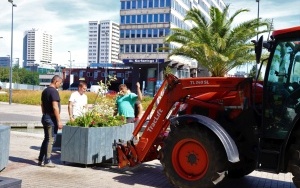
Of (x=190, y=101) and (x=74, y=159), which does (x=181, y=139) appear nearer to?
(x=190, y=101)

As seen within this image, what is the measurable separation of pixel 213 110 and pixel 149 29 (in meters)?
63.9

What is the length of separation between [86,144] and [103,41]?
527 feet

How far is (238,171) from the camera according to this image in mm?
7031

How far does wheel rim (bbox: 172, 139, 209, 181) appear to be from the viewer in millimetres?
6156

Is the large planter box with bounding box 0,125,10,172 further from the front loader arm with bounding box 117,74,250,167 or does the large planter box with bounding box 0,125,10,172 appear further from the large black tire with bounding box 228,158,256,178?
the large black tire with bounding box 228,158,256,178

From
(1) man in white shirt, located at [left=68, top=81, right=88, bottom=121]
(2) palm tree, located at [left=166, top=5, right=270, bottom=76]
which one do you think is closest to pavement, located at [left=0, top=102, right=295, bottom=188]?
(1) man in white shirt, located at [left=68, top=81, right=88, bottom=121]

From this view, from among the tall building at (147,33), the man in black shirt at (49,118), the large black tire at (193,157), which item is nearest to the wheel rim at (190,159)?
the large black tire at (193,157)

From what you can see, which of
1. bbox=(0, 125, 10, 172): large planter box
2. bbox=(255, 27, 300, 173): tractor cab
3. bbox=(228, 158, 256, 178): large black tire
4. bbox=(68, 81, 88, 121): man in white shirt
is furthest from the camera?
bbox=(68, 81, 88, 121): man in white shirt

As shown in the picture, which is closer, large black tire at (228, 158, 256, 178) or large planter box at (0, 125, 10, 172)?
large black tire at (228, 158, 256, 178)

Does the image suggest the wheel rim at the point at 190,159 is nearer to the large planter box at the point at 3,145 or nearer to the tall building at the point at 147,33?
the large planter box at the point at 3,145

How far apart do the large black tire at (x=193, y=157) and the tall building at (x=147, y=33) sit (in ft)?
194

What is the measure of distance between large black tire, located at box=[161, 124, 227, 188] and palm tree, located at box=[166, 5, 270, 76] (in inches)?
593

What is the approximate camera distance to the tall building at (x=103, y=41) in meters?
162

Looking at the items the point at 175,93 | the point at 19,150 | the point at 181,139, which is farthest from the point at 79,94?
the point at 181,139
